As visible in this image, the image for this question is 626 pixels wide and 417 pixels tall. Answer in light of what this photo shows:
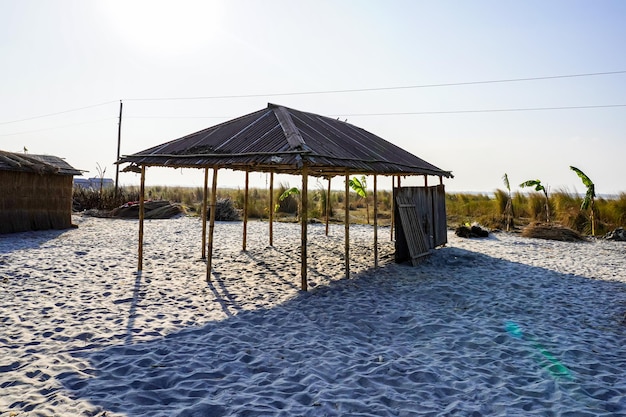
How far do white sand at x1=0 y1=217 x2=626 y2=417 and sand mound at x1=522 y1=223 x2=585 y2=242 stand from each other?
5289 mm

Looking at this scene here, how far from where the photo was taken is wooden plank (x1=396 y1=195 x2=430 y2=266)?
991 centimetres

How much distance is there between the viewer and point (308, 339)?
514 centimetres

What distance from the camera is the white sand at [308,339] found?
3.66 metres

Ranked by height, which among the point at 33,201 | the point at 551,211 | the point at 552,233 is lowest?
the point at 552,233

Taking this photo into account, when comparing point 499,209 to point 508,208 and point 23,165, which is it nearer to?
point 508,208

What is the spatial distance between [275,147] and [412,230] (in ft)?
15.0

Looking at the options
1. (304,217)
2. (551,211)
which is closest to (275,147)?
(304,217)

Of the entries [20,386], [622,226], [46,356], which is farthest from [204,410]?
[622,226]

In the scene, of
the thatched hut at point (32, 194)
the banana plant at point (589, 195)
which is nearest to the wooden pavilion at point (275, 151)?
the thatched hut at point (32, 194)

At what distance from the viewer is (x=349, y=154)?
8.45m

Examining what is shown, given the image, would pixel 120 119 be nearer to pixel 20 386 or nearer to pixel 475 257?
pixel 475 257

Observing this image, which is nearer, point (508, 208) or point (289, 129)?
point (289, 129)

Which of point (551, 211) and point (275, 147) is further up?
point (275, 147)

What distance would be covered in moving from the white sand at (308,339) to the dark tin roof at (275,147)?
2275 mm
